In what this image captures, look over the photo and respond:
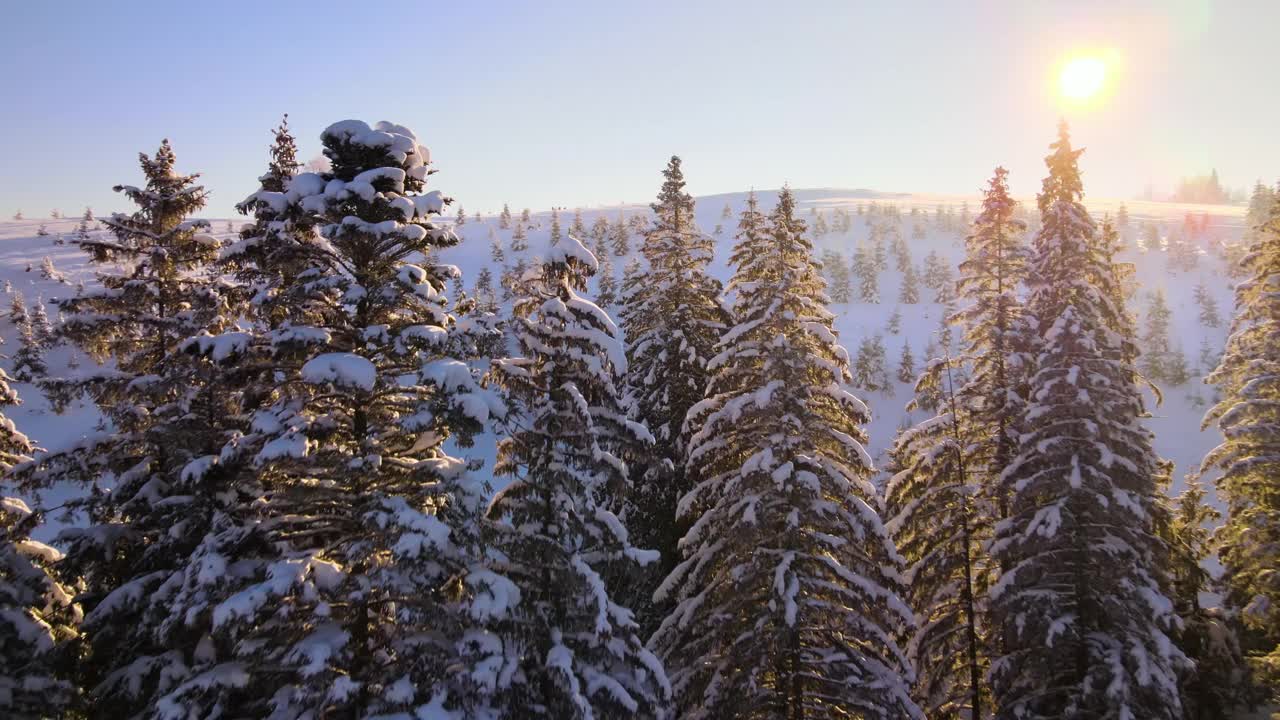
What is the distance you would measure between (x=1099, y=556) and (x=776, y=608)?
700 cm

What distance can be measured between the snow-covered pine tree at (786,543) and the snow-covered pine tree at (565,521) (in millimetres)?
2221

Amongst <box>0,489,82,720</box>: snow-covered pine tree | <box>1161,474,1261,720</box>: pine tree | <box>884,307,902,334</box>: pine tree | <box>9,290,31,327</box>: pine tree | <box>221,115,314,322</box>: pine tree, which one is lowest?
<box>1161,474,1261,720</box>: pine tree

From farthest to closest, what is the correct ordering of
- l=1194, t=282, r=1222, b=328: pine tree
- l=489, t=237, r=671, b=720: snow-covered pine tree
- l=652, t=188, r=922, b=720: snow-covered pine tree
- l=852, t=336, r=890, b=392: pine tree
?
l=1194, t=282, r=1222, b=328: pine tree
l=852, t=336, r=890, b=392: pine tree
l=652, t=188, r=922, b=720: snow-covered pine tree
l=489, t=237, r=671, b=720: snow-covered pine tree

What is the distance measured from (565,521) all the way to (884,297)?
96246 millimetres

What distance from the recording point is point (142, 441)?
13.3m

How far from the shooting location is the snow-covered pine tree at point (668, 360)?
2103 centimetres

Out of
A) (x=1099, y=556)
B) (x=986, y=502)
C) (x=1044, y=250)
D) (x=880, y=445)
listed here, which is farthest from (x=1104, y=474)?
(x=880, y=445)

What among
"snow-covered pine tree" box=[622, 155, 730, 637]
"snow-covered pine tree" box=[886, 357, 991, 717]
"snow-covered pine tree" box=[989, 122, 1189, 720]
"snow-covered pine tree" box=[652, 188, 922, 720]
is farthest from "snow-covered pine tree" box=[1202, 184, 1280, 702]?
"snow-covered pine tree" box=[622, 155, 730, 637]

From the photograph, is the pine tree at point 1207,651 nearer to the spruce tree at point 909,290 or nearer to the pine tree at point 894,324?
the pine tree at point 894,324

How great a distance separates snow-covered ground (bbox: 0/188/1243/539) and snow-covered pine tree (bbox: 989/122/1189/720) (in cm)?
1143

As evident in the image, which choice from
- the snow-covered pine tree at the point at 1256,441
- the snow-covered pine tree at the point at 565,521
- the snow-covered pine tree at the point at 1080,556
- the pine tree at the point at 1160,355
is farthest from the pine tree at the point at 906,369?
the snow-covered pine tree at the point at 565,521

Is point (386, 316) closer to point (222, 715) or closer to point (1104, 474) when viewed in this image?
point (222, 715)

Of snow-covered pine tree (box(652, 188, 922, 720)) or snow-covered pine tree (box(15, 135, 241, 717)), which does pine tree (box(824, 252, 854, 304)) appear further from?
snow-covered pine tree (box(15, 135, 241, 717))

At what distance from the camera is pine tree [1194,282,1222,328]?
84312 mm
